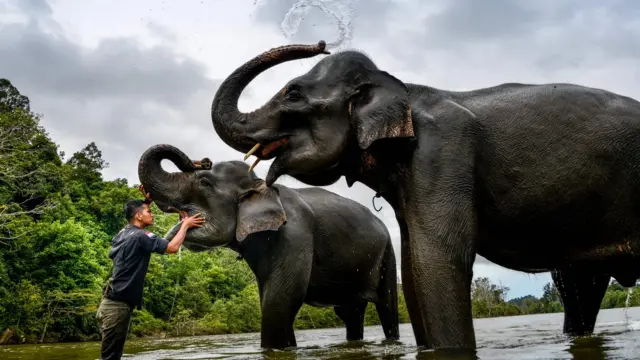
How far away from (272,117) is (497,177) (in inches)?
55.6

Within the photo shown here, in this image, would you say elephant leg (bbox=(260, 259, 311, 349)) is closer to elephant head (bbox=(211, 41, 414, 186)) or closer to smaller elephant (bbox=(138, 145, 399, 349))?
smaller elephant (bbox=(138, 145, 399, 349))

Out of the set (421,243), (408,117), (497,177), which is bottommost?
(421,243)

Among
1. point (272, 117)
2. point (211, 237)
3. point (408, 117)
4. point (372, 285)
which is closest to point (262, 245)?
point (211, 237)

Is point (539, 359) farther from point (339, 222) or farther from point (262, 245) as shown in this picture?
point (339, 222)

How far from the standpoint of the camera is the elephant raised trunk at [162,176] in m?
7.24

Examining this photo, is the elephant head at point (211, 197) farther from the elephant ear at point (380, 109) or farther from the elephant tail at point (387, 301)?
the elephant ear at point (380, 109)

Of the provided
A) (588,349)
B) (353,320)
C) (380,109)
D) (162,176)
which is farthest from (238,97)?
(353,320)

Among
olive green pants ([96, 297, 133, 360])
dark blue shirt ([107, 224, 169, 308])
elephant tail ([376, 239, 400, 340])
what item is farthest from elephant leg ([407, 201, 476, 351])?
elephant tail ([376, 239, 400, 340])

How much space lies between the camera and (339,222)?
8.53 metres

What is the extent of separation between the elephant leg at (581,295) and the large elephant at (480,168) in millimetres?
1122

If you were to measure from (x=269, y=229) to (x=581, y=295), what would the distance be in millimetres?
3076

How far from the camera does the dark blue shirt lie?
5184mm

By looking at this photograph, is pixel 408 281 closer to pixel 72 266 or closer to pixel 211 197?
pixel 211 197

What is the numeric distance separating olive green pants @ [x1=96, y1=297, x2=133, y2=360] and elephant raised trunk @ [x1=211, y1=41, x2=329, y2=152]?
1549 millimetres
